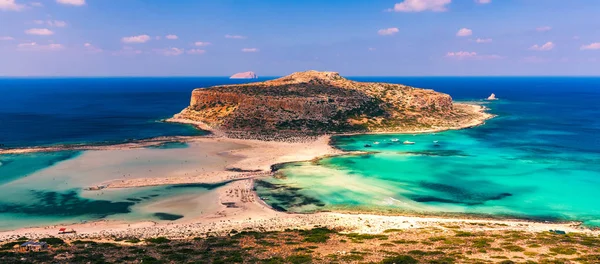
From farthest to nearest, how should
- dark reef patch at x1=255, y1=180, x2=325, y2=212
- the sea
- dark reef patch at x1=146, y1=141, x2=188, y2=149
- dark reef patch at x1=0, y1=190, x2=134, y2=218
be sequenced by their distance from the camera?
1. dark reef patch at x1=146, y1=141, x2=188, y2=149
2. dark reef patch at x1=255, y1=180, x2=325, y2=212
3. the sea
4. dark reef patch at x1=0, y1=190, x2=134, y2=218

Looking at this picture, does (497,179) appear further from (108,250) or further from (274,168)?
(108,250)

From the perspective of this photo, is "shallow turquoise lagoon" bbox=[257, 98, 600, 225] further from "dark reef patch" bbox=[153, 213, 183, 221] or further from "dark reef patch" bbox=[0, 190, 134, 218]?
"dark reef patch" bbox=[0, 190, 134, 218]

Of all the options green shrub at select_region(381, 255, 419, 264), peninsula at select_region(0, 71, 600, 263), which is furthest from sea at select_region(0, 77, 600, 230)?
green shrub at select_region(381, 255, 419, 264)

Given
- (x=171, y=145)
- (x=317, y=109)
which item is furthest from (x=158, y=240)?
(x=317, y=109)

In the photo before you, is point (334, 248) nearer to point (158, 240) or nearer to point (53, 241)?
point (158, 240)

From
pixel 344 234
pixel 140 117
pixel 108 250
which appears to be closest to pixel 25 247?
pixel 108 250

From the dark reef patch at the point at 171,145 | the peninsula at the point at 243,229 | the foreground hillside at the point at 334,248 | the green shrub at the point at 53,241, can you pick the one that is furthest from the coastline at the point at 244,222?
the dark reef patch at the point at 171,145

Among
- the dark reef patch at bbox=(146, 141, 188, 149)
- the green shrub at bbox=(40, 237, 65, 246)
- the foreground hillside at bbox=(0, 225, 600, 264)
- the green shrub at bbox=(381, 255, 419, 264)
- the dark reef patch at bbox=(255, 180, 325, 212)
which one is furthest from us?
the dark reef patch at bbox=(146, 141, 188, 149)
